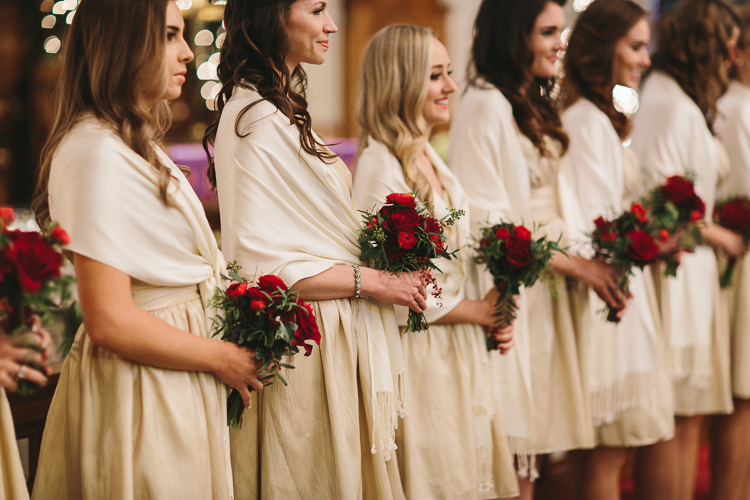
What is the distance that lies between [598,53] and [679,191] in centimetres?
83

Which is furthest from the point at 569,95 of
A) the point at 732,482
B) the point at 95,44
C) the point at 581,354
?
the point at 95,44

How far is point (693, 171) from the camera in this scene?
3938 mm

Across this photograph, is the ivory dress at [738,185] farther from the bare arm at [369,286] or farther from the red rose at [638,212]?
the bare arm at [369,286]

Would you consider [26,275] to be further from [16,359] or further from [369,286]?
[369,286]

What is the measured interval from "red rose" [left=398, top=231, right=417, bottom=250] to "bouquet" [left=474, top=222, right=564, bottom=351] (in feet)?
1.88

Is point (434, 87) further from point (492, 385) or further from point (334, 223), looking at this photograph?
point (492, 385)

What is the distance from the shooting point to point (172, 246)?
2.00m

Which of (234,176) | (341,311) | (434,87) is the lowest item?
(341,311)

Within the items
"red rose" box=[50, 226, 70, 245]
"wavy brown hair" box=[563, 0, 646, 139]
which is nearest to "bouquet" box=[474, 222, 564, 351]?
"wavy brown hair" box=[563, 0, 646, 139]

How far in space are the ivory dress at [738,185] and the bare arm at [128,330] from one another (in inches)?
130

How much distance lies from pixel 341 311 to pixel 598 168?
5.78ft

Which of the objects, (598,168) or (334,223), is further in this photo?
(598,168)

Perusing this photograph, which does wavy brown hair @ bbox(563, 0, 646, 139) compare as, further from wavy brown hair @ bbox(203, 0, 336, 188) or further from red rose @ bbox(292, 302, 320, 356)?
red rose @ bbox(292, 302, 320, 356)

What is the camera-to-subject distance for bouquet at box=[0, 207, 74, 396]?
5.32 ft
